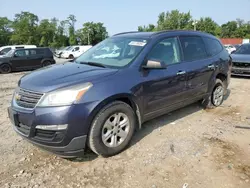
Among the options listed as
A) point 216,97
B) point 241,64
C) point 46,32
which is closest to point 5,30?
point 46,32

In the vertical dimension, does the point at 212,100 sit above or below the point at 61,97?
below

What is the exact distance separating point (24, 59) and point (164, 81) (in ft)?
45.5

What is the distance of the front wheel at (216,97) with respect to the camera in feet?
18.4

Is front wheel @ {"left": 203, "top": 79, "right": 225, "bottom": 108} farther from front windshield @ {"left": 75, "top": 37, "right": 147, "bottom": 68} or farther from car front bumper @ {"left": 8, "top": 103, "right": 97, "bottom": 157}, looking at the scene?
car front bumper @ {"left": 8, "top": 103, "right": 97, "bottom": 157}

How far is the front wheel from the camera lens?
5593 millimetres

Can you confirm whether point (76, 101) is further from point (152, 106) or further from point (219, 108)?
point (219, 108)

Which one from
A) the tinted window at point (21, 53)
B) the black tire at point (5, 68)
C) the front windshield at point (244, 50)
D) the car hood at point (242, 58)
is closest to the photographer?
the car hood at point (242, 58)

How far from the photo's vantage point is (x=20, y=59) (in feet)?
51.3

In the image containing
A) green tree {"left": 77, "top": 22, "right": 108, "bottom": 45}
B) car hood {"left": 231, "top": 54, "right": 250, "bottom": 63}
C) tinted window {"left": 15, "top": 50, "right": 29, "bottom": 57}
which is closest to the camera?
car hood {"left": 231, "top": 54, "right": 250, "bottom": 63}

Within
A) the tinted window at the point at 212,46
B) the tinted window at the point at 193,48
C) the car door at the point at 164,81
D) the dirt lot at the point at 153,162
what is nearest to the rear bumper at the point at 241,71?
the tinted window at the point at 212,46

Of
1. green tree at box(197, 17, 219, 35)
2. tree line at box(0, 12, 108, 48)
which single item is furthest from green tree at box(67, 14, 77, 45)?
green tree at box(197, 17, 219, 35)

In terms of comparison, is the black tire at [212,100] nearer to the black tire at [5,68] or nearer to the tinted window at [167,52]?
the tinted window at [167,52]

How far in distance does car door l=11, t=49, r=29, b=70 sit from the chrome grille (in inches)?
527

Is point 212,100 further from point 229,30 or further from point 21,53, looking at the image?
point 229,30
